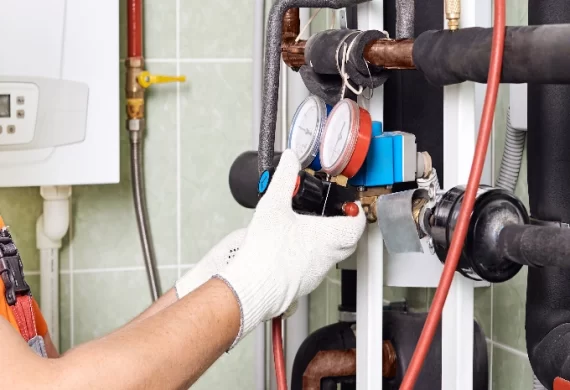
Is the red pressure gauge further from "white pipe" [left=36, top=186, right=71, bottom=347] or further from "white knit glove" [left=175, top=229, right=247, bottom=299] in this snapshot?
"white pipe" [left=36, top=186, right=71, bottom=347]

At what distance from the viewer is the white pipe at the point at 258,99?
1783 millimetres

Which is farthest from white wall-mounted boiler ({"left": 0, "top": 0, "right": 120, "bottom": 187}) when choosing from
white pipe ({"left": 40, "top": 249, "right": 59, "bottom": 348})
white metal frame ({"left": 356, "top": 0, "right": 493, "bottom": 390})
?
white metal frame ({"left": 356, "top": 0, "right": 493, "bottom": 390})

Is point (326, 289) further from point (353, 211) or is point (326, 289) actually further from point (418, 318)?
point (353, 211)

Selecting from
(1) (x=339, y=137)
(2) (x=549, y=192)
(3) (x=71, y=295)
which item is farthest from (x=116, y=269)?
(2) (x=549, y=192)

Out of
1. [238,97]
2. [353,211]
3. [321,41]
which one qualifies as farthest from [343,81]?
[238,97]

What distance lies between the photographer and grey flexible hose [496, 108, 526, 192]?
1.22 m

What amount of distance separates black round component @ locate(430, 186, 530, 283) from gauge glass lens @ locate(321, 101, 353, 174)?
0.18 metres

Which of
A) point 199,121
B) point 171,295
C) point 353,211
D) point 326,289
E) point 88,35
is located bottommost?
point 326,289

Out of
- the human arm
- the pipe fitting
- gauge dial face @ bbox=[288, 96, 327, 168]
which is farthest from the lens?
the pipe fitting

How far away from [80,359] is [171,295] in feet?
1.13

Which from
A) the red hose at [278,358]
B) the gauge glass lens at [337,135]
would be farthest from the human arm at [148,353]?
the gauge glass lens at [337,135]

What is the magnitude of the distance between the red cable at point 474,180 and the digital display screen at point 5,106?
1048 mm

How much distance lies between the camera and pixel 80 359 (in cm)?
85

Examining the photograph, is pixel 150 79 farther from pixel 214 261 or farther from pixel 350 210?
pixel 350 210
